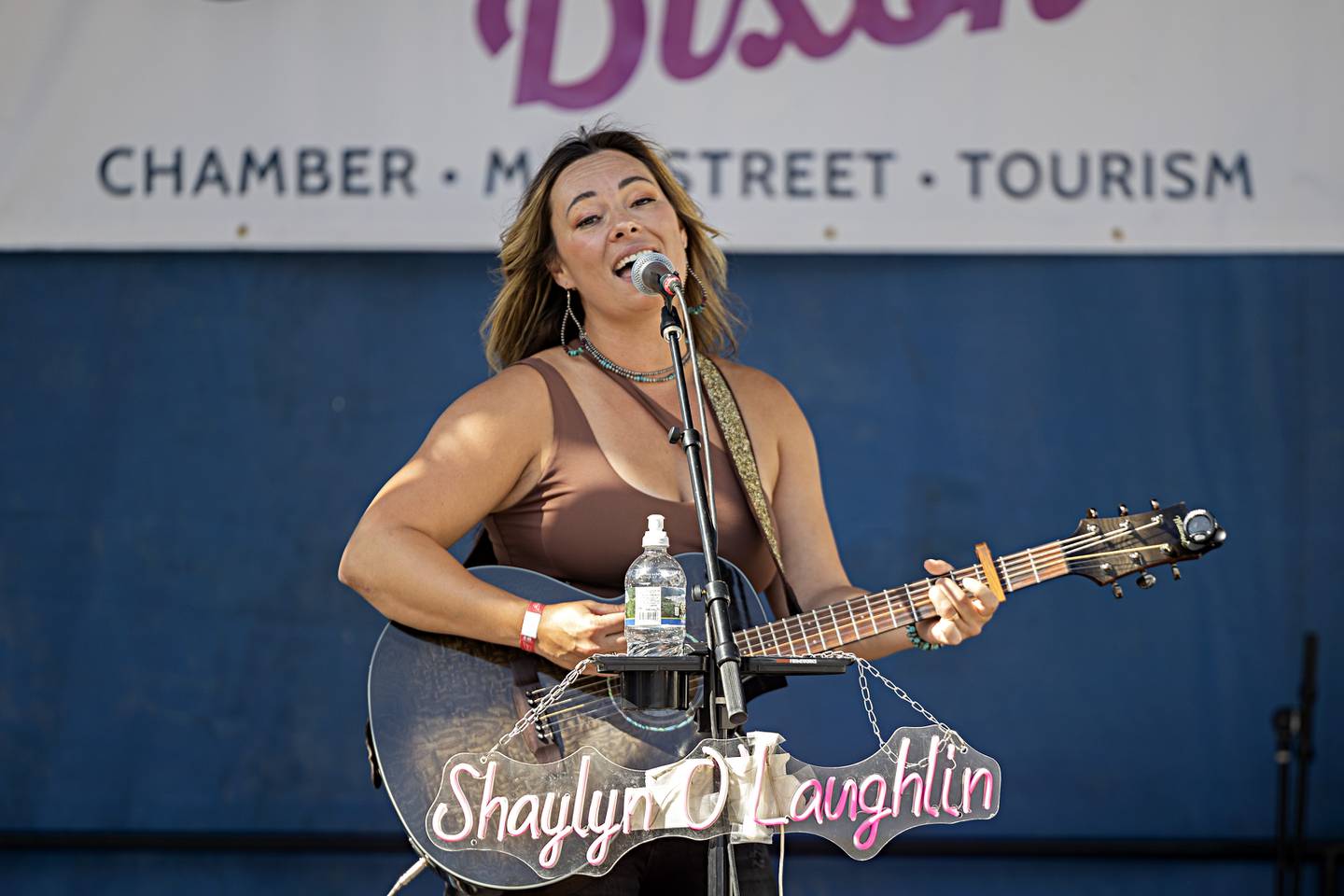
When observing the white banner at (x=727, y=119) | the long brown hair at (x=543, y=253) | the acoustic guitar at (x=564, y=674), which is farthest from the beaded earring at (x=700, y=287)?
the white banner at (x=727, y=119)

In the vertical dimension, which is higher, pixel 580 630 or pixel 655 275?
pixel 655 275

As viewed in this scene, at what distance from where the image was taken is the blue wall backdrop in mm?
4570

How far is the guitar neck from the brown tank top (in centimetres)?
22

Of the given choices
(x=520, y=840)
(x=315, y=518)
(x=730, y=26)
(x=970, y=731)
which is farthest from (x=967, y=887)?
(x=520, y=840)

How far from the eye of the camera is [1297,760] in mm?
4371

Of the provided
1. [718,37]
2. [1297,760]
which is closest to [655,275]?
[718,37]

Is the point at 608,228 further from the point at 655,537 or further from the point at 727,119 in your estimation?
the point at 727,119

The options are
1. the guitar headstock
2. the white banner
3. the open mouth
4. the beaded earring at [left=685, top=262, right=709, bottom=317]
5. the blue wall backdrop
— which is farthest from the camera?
the blue wall backdrop

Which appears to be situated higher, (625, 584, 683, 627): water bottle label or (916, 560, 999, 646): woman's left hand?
(916, 560, 999, 646): woman's left hand

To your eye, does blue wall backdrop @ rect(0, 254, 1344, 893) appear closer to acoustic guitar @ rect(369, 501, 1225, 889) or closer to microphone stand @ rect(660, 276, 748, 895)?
acoustic guitar @ rect(369, 501, 1225, 889)

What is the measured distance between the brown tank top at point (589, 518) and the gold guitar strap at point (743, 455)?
20 mm

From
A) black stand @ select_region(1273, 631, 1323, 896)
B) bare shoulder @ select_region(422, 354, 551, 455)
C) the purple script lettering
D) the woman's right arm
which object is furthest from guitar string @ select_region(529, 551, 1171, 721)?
the purple script lettering

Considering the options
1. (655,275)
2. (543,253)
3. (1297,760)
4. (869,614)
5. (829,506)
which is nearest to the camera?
(655,275)

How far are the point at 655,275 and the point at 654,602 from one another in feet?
1.68
